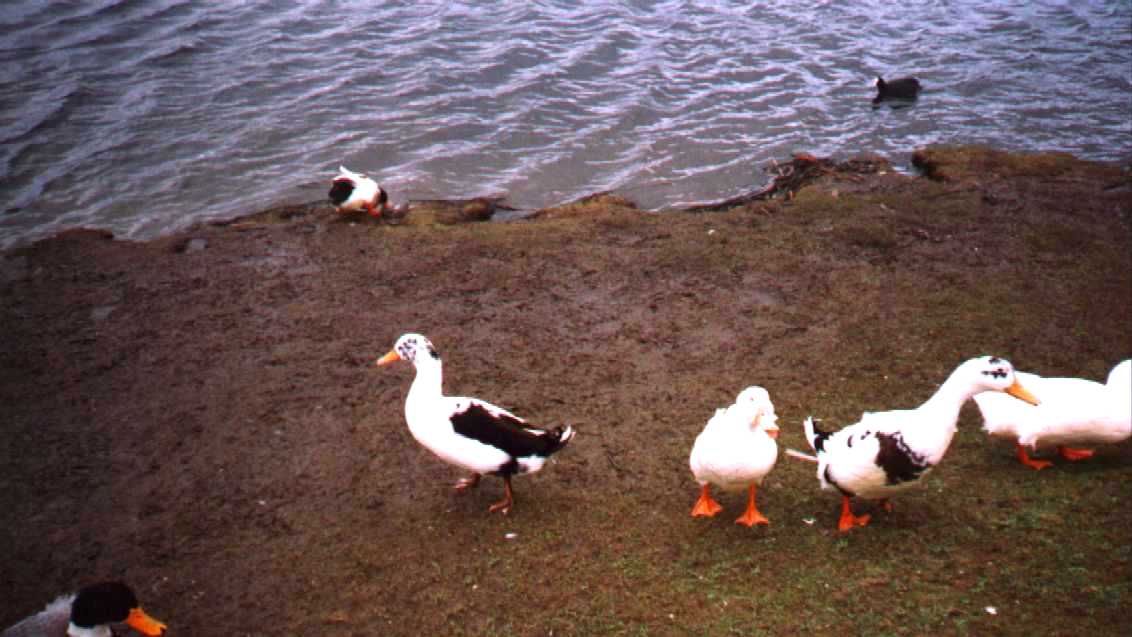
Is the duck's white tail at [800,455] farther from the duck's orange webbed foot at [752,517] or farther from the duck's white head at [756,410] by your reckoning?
the duck's white head at [756,410]

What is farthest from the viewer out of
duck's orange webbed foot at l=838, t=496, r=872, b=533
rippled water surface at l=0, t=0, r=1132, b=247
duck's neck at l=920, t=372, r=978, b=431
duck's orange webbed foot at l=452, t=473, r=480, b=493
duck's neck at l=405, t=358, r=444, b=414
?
rippled water surface at l=0, t=0, r=1132, b=247

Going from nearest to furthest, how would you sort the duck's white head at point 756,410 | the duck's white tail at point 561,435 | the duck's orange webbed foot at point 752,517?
the duck's white head at point 756,410 < the duck's orange webbed foot at point 752,517 < the duck's white tail at point 561,435

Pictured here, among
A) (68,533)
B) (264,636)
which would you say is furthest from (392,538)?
(68,533)

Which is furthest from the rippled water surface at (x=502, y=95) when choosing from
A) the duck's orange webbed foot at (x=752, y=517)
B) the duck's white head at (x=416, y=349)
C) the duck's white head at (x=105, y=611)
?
the duck's white head at (x=105, y=611)

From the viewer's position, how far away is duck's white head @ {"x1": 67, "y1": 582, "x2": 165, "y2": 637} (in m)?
4.32

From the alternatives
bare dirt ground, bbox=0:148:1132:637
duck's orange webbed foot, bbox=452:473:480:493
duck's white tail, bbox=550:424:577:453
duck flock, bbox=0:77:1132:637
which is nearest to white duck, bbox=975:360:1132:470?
duck flock, bbox=0:77:1132:637

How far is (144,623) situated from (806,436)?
4086mm

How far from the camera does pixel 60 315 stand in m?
7.77

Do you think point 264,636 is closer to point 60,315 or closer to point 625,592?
point 625,592

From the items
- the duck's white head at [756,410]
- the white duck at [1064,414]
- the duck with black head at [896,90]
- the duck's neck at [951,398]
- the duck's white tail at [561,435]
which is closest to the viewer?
the duck's neck at [951,398]

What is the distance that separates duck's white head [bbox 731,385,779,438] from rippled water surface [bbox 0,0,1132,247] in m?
6.13

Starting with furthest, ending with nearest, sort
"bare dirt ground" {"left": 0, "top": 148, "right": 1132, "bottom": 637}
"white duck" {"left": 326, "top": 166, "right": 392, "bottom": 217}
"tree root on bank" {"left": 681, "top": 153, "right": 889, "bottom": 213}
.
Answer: "tree root on bank" {"left": 681, "top": 153, "right": 889, "bottom": 213}
"white duck" {"left": 326, "top": 166, "right": 392, "bottom": 217}
"bare dirt ground" {"left": 0, "top": 148, "right": 1132, "bottom": 637}

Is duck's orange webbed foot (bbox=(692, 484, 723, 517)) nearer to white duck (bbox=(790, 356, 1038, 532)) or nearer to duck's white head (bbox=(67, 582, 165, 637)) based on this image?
white duck (bbox=(790, 356, 1038, 532))

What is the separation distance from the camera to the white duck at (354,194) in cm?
973
